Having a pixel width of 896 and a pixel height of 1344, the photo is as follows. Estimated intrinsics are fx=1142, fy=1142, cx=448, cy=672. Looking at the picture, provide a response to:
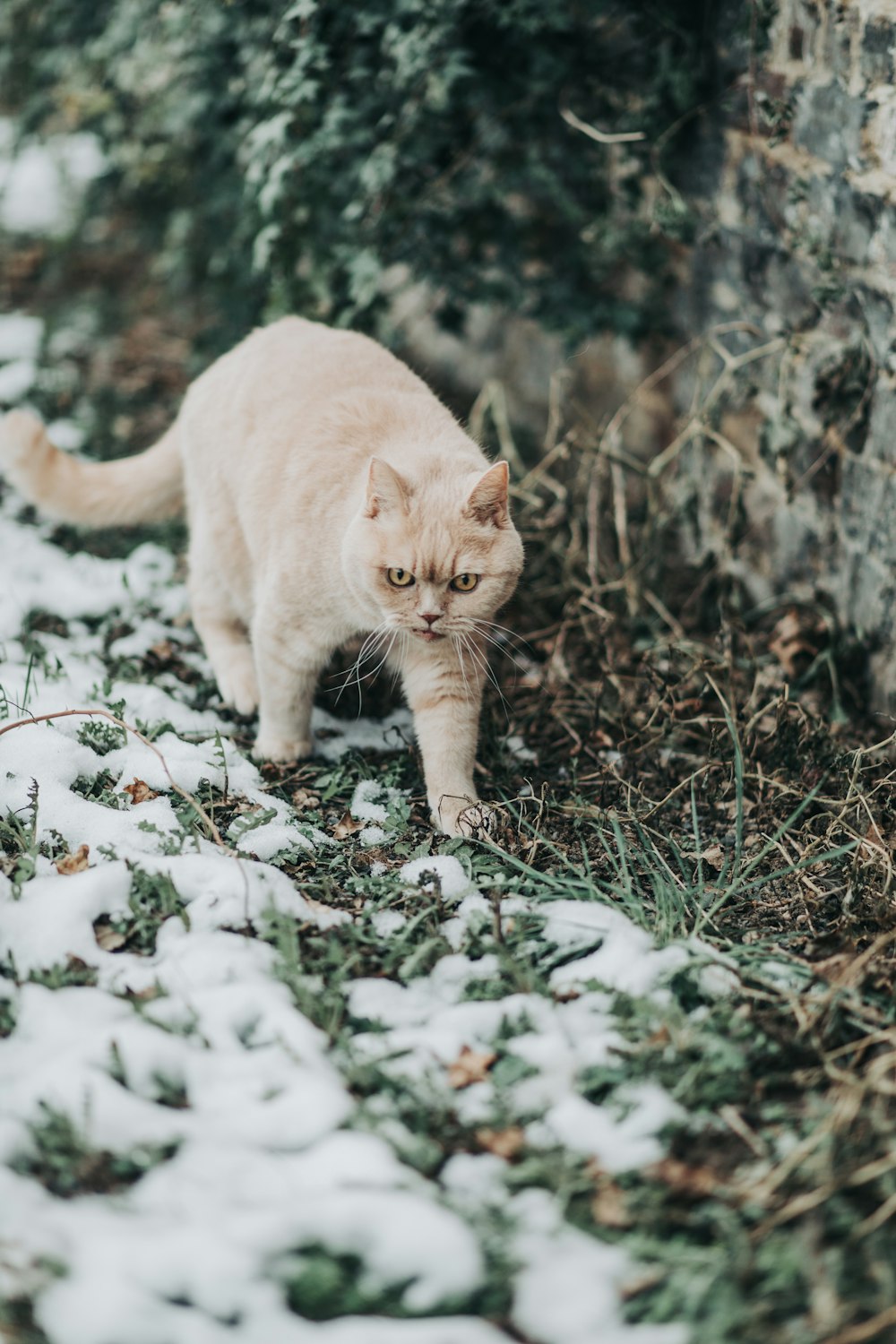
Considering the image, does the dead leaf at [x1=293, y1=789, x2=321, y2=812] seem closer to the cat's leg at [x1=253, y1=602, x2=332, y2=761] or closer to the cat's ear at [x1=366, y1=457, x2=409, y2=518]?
the cat's leg at [x1=253, y1=602, x2=332, y2=761]

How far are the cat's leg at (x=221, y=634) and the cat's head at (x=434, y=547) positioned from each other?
765 mm

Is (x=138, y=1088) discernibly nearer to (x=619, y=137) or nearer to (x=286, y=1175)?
(x=286, y=1175)

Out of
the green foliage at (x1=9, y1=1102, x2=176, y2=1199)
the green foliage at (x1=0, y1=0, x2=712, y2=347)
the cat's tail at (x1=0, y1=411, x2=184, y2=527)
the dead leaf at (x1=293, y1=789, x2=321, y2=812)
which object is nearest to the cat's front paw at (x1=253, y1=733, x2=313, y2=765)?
the dead leaf at (x1=293, y1=789, x2=321, y2=812)

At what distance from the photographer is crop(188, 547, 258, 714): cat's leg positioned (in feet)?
10.7

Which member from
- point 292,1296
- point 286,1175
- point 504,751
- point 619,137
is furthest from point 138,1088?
point 619,137

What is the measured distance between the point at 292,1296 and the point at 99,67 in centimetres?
502

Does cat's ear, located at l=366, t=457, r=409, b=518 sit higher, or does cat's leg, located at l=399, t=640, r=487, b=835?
cat's ear, located at l=366, t=457, r=409, b=518

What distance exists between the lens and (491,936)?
2.29 m

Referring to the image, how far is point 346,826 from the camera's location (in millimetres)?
2732

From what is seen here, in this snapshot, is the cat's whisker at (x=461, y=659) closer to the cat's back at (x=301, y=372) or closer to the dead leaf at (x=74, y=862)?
the cat's back at (x=301, y=372)

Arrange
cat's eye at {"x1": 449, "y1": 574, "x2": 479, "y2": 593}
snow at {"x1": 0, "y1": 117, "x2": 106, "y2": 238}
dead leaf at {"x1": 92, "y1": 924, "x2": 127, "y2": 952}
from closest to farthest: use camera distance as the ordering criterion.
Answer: dead leaf at {"x1": 92, "y1": 924, "x2": 127, "y2": 952}
cat's eye at {"x1": 449, "y1": 574, "x2": 479, "y2": 593}
snow at {"x1": 0, "y1": 117, "x2": 106, "y2": 238}

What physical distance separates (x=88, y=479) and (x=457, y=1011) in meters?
2.19

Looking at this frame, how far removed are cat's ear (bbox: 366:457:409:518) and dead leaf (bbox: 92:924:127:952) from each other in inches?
41.2

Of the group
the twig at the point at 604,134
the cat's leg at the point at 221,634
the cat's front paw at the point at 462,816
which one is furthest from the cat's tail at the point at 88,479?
the twig at the point at 604,134
